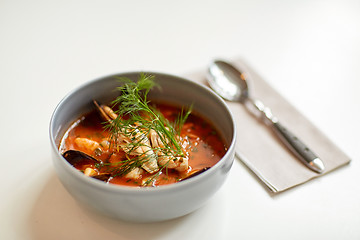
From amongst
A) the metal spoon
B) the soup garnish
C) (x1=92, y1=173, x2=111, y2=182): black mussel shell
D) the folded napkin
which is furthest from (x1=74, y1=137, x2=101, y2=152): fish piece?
the metal spoon

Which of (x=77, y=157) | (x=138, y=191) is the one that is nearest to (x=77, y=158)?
(x=77, y=157)

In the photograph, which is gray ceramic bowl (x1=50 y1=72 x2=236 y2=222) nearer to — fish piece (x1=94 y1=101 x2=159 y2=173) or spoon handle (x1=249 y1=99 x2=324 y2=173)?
fish piece (x1=94 y1=101 x2=159 y2=173)

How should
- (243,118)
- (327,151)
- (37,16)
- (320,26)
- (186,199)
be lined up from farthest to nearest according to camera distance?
(320,26) < (37,16) < (243,118) < (327,151) < (186,199)

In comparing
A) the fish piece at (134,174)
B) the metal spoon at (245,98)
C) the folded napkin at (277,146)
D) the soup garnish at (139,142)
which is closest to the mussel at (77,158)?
the soup garnish at (139,142)

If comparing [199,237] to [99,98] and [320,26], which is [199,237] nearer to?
[99,98]

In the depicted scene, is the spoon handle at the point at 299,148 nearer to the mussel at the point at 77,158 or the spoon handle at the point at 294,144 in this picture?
the spoon handle at the point at 294,144

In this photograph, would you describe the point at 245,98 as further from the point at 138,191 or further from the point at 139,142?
the point at 138,191

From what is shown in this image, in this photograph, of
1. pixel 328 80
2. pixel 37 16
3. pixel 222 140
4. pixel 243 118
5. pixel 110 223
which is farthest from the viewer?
pixel 37 16

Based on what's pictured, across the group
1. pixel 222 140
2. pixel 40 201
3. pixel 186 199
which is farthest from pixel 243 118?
pixel 40 201
